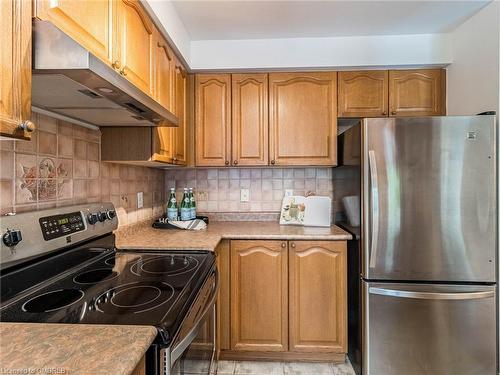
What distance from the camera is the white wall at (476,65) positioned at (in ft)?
5.56

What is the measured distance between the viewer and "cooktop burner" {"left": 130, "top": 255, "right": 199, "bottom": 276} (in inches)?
48.6

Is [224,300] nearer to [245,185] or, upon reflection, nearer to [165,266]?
[165,266]

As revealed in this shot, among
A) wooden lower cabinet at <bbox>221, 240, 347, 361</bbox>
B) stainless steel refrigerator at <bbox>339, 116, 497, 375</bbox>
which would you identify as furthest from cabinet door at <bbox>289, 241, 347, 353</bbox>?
stainless steel refrigerator at <bbox>339, 116, 497, 375</bbox>

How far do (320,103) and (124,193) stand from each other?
1541mm

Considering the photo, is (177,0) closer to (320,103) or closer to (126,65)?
(126,65)

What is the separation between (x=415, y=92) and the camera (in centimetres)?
217

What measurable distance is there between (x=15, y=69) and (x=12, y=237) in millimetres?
546

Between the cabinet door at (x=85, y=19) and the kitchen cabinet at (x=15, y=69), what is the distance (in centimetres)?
9

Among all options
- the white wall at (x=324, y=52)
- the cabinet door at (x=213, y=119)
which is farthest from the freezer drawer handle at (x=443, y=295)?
the white wall at (x=324, y=52)

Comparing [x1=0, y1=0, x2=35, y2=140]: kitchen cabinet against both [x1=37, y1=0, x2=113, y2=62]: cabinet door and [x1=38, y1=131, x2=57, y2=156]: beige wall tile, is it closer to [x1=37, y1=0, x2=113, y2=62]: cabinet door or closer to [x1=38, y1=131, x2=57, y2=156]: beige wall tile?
[x1=37, y1=0, x2=113, y2=62]: cabinet door

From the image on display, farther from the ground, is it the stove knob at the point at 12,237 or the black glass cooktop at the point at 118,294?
the stove knob at the point at 12,237

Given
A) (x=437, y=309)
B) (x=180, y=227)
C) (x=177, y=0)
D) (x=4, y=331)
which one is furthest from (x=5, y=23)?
(x=437, y=309)

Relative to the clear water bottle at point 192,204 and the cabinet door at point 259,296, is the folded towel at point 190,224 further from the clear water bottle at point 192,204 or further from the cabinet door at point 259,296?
the cabinet door at point 259,296

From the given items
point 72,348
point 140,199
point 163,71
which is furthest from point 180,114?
point 72,348
